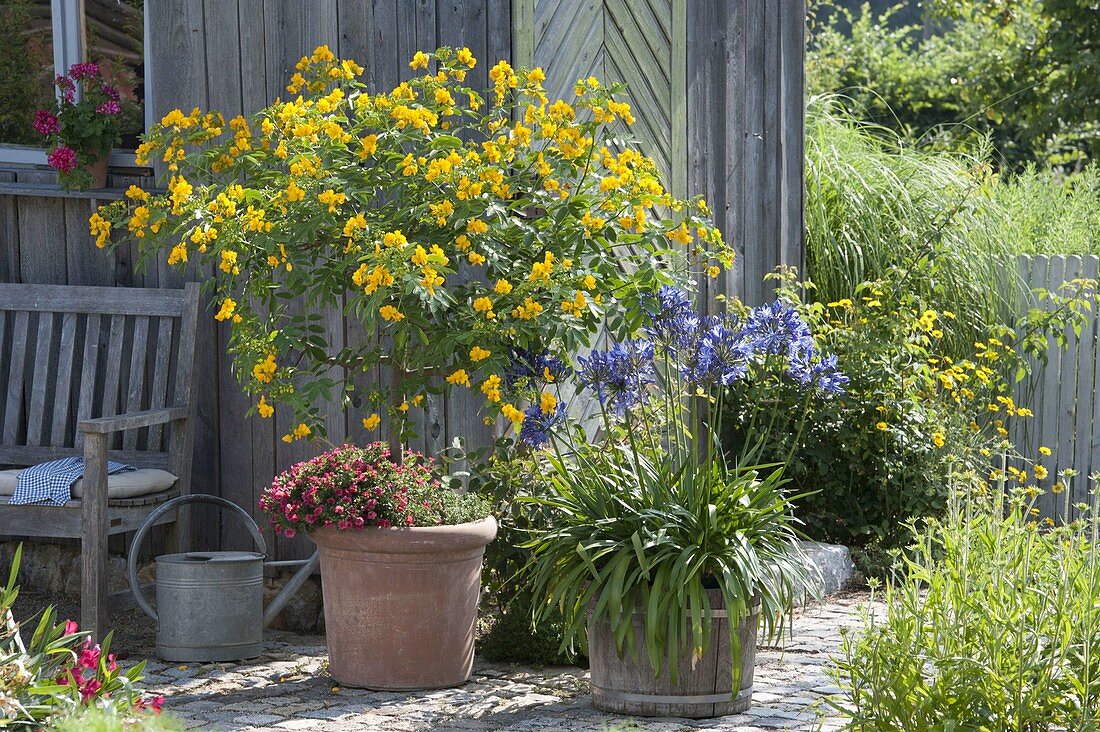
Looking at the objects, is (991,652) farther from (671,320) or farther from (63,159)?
(63,159)

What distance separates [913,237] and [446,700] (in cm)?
412

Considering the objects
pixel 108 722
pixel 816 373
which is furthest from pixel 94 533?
pixel 816 373

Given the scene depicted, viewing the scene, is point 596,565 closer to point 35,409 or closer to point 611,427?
point 611,427

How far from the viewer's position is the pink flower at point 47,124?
5266mm

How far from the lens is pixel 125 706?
2.61m

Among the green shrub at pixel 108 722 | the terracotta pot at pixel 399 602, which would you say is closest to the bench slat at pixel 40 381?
the terracotta pot at pixel 399 602

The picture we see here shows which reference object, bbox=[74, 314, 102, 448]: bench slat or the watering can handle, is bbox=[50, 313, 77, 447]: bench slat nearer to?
bbox=[74, 314, 102, 448]: bench slat

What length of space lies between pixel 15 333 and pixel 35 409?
0.31m

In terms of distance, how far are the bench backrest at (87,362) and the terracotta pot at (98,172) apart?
41cm

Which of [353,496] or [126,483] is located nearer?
[353,496]

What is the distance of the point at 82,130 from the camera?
207 inches

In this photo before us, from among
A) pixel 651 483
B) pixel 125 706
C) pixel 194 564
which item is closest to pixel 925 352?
pixel 651 483

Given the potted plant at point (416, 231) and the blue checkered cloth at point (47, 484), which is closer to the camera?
the potted plant at point (416, 231)

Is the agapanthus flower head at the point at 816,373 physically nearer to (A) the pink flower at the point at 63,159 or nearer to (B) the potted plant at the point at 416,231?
(B) the potted plant at the point at 416,231
